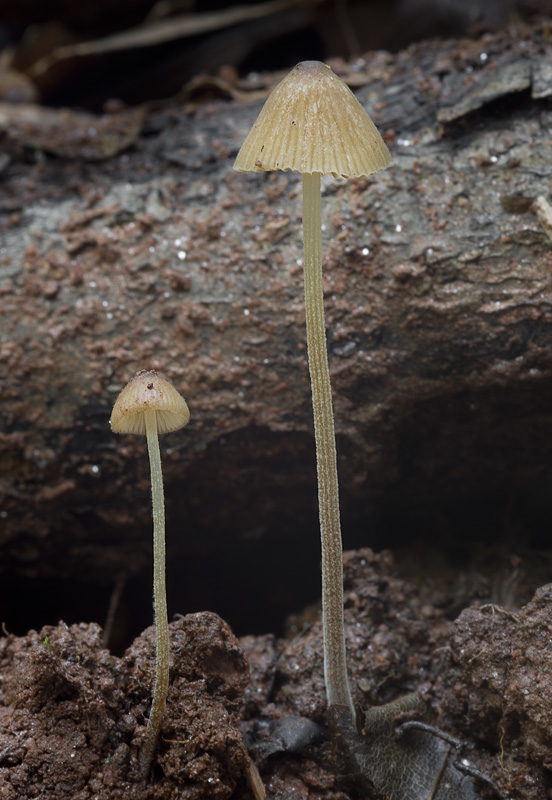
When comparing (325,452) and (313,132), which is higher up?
(313,132)

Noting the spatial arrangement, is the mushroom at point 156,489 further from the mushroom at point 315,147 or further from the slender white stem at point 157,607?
the mushroom at point 315,147

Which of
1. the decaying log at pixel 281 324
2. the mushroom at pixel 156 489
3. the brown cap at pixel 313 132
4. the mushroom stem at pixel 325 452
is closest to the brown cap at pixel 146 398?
the mushroom at pixel 156 489

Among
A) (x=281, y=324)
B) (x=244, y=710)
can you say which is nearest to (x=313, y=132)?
(x=281, y=324)

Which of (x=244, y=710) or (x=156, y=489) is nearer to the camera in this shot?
(x=156, y=489)

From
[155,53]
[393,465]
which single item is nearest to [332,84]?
[393,465]

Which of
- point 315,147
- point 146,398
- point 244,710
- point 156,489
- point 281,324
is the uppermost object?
point 315,147

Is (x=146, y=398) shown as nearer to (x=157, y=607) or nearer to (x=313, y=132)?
(x=157, y=607)

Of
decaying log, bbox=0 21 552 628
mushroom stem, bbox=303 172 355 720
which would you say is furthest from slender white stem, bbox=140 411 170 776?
decaying log, bbox=0 21 552 628
